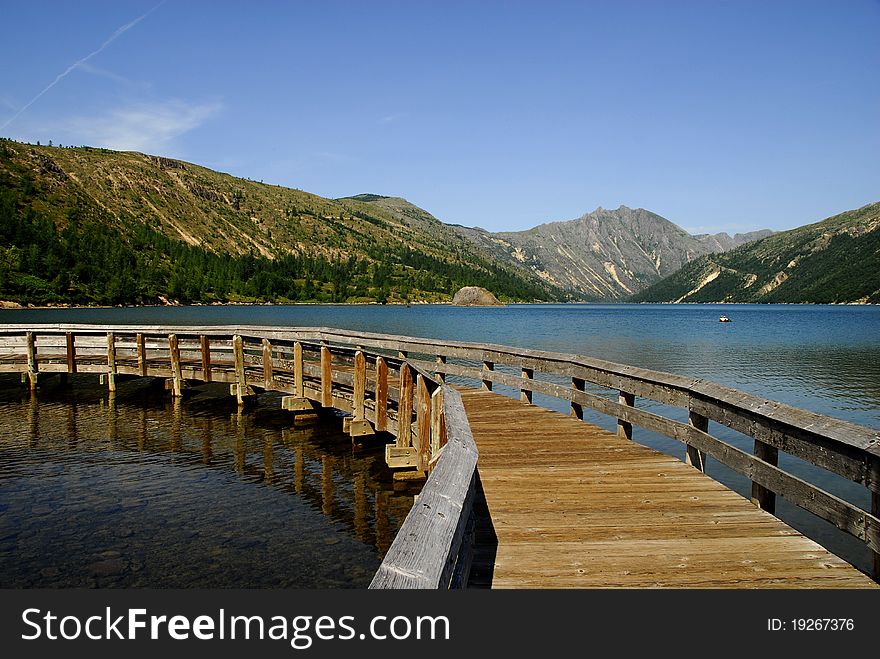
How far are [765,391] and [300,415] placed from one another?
23259 mm

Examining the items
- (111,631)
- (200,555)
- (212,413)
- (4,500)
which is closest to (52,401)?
(212,413)

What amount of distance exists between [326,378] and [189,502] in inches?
262

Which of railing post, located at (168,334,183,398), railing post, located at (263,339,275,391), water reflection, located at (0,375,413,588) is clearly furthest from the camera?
railing post, located at (168,334,183,398)

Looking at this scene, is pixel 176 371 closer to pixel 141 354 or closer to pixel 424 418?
pixel 141 354

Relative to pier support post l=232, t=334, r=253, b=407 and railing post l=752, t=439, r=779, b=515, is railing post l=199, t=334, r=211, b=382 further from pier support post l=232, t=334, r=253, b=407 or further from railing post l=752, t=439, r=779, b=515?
railing post l=752, t=439, r=779, b=515

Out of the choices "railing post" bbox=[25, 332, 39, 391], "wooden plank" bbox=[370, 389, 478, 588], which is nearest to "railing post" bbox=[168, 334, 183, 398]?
"railing post" bbox=[25, 332, 39, 391]

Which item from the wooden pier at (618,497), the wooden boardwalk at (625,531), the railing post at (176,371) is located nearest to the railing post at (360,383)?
the wooden pier at (618,497)

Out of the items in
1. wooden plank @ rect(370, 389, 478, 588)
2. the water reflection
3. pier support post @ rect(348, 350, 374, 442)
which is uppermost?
wooden plank @ rect(370, 389, 478, 588)

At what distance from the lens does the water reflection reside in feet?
31.5

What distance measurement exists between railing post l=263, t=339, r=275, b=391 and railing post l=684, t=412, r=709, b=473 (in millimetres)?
15715

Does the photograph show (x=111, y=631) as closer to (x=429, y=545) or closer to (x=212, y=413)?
(x=429, y=545)

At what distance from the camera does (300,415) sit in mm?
20359

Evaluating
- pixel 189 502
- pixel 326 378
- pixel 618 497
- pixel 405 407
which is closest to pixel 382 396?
pixel 405 407

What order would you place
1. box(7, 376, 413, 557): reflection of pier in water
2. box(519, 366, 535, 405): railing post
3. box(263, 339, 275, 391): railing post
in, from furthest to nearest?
1. box(263, 339, 275, 391): railing post
2. box(519, 366, 535, 405): railing post
3. box(7, 376, 413, 557): reflection of pier in water
